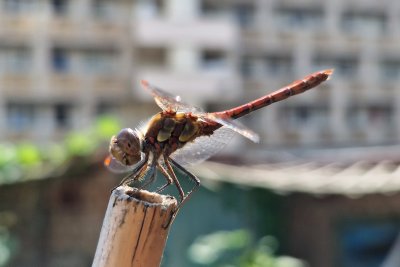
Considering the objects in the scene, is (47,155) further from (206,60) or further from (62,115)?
(206,60)

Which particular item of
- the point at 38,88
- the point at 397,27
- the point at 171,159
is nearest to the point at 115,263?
the point at 171,159

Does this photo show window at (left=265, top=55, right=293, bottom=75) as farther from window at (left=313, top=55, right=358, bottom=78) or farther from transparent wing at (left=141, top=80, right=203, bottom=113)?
transparent wing at (left=141, top=80, right=203, bottom=113)

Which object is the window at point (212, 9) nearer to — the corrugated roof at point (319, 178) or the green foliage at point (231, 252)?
the corrugated roof at point (319, 178)

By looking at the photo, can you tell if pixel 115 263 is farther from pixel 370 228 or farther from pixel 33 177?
pixel 370 228

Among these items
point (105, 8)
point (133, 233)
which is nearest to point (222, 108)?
point (105, 8)

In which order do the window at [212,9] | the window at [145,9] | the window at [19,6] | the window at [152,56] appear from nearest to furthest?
the window at [19,6]
the window at [145,9]
the window at [152,56]
the window at [212,9]

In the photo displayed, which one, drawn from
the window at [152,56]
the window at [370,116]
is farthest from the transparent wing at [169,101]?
the window at [370,116]
